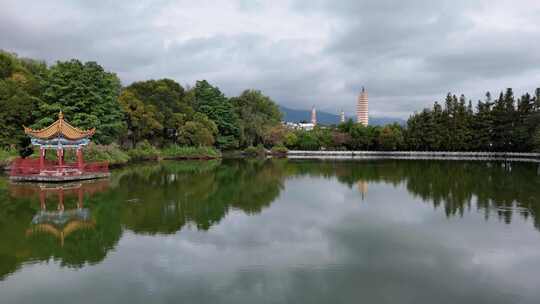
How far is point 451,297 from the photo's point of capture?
6.64 metres

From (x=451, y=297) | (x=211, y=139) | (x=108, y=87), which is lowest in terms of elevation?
→ (x=451, y=297)

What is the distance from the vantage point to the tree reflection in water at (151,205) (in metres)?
9.53

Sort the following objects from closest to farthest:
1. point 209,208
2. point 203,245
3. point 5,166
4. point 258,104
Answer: point 203,245 → point 209,208 → point 5,166 → point 258,104

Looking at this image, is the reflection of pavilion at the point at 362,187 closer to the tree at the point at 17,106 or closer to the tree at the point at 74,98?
the tree at the point at 74,98

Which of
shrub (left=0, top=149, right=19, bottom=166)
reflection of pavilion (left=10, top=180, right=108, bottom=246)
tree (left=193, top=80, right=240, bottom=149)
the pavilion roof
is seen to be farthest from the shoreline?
reflection of pavilion (left=10, top=180, right=108, bottom=246)

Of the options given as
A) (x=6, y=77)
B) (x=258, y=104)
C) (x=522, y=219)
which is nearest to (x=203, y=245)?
(x=522, y=219)

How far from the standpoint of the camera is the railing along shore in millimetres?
48475

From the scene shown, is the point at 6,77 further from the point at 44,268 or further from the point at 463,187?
the point at 463,187

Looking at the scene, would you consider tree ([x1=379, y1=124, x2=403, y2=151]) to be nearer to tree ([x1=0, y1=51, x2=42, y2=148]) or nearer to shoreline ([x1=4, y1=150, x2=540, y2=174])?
shoreline ([x1=4, y1=150, x2=540, y2=174])

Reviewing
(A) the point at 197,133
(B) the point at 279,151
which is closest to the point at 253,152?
(B) the point at 279,151

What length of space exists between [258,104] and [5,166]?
136 ft

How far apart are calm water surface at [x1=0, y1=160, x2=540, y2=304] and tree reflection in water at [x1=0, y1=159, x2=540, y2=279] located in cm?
6

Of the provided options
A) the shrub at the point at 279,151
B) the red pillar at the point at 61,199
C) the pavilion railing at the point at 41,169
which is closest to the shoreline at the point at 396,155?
the shrub at the point at 279,151

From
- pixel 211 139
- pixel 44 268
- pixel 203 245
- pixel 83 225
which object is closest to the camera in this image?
pixel 44 268
